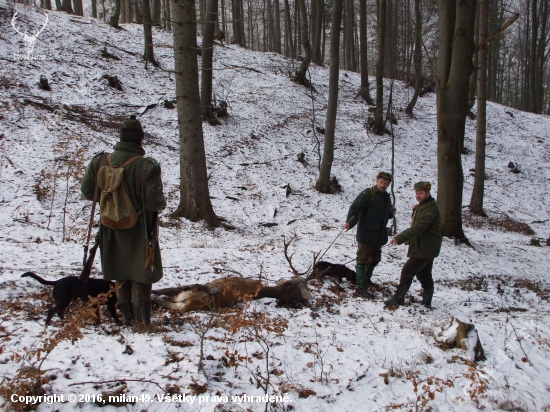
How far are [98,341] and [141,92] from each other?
14385 mm

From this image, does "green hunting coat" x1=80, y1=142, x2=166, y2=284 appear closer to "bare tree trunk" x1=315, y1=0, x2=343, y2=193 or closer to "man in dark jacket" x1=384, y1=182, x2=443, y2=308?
"man in dark jacket" x1=384, y1=182, x2=443, y2=308

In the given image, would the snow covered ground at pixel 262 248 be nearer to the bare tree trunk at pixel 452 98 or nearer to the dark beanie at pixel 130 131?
the bare tree trunk at pixel 452 98

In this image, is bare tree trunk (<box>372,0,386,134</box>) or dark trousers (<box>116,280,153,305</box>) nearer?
dark trousers (<box>116,280,153,305</box>)

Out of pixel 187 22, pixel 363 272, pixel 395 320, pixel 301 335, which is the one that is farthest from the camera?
pixel 187 22

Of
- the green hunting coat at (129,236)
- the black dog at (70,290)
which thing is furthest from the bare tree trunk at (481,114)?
the black dog at (70,290)

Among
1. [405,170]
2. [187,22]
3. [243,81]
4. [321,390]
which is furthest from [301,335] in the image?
[243,81]

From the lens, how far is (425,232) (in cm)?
523

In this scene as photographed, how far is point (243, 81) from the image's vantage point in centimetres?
1992

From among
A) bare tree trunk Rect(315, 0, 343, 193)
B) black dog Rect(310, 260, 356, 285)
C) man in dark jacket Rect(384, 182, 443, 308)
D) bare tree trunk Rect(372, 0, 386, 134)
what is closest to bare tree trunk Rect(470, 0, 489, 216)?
bare tree trunk Rect(315, 0, 343, 193)

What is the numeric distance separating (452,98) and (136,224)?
8502mm

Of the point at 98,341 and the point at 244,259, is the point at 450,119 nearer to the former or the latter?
the point at 244,259

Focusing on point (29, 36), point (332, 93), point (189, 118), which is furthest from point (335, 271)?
point (29, 36)

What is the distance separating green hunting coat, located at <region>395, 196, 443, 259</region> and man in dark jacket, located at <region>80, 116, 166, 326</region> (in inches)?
131

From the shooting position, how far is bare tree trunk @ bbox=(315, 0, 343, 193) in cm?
1236
